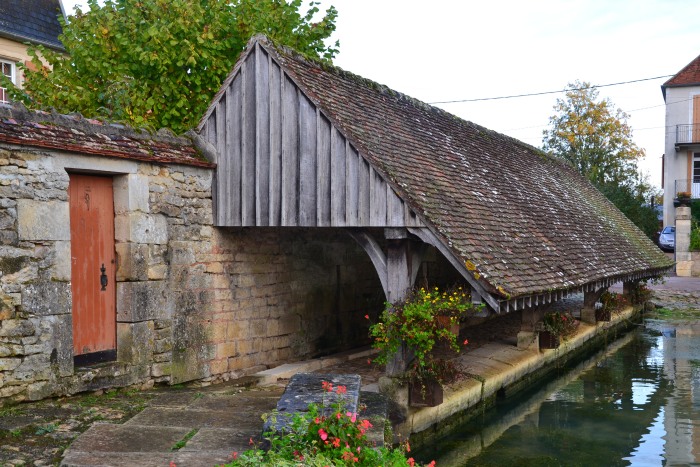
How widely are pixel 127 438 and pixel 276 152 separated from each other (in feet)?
11.8

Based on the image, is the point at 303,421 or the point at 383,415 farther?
the point at 383,415

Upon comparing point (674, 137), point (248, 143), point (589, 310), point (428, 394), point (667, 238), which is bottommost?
point (589, 310)

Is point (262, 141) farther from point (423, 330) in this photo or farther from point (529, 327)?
point (529, 327)

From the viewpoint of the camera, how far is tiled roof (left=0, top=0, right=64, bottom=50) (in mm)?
15180

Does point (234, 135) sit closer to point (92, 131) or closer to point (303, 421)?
point (92, 131)

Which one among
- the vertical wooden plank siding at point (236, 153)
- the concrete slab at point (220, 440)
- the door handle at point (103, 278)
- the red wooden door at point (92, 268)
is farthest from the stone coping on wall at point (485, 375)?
the door handle at point (103, 278)

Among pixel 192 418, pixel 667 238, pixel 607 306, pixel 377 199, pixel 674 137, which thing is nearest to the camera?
pixel 192 418

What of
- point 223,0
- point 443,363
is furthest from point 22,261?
point 223,0

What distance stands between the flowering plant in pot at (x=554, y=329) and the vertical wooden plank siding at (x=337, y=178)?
4.73 m

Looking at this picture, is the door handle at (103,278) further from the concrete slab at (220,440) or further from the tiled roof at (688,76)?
the tiled roof at (688,76)

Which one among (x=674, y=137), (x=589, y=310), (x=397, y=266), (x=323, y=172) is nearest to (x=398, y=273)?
(x=397, y=266)

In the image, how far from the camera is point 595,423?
8.04 metres

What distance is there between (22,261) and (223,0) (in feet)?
23.4

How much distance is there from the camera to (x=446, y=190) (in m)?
7.88
